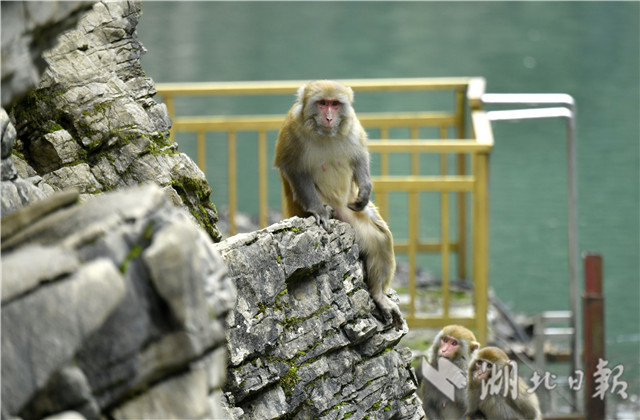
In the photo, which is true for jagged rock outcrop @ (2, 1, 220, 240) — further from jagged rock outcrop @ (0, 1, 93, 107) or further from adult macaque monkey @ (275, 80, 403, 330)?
jagged rock outcrop @ (0, 1, 93, 107)

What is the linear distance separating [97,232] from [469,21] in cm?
2065

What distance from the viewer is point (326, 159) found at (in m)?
4.29

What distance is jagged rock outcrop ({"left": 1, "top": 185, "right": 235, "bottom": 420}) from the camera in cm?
187

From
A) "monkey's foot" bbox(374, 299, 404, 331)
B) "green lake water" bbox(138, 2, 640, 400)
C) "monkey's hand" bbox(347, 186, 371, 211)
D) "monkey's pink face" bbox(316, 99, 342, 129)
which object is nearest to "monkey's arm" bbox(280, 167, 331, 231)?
"monkey's hand" bbox(347, 186, 371, 211)

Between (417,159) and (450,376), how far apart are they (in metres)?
2.36

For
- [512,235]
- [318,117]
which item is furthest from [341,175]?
[512,235]

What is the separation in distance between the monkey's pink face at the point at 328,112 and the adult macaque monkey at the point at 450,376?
1.39 meters

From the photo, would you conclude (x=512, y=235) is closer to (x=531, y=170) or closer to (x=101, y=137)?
(x=531, y=170)

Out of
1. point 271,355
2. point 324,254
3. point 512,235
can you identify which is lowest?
point 512,235

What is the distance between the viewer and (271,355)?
11.0 feet

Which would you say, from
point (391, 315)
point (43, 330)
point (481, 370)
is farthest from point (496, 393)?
point (43, 330)

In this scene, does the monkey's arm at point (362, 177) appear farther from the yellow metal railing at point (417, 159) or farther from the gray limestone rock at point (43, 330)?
the gray limestone rock at point (43, 330)

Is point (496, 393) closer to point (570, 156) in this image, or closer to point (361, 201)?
point (361, 201)


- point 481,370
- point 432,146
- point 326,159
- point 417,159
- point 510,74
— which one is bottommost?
point 481,370
